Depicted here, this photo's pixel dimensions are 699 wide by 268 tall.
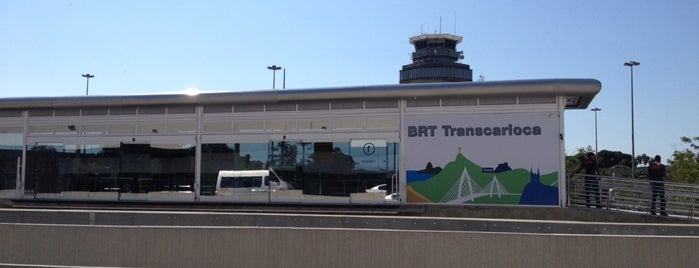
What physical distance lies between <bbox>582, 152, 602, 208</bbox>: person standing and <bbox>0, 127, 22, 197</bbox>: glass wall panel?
1594cm

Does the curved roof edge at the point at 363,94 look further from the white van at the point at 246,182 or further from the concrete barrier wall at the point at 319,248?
the concrete barrier wall at the point at 319,248

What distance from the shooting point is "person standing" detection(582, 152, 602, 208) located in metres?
16.0

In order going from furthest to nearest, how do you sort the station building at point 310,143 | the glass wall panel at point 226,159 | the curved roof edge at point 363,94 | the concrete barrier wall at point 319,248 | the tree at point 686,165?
1. the tree at point 686,165
2. the glass wall panel at point 226,159
3. the station building at point 310,143
4. the curved roof edge at point 363,94
5. the concrete barrier wall at point 319,248

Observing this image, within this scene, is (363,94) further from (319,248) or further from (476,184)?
(319,248)

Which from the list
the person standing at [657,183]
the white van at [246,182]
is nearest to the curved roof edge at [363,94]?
the white van at [246,182]

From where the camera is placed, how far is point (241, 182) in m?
18.1

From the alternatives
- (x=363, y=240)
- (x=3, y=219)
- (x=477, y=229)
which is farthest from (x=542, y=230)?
(x=3, y=219)

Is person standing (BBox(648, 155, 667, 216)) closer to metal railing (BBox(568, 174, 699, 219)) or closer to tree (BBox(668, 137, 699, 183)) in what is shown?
metal railing (BBox(568, 174, 699, 219))

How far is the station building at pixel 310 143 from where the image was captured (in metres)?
16.2

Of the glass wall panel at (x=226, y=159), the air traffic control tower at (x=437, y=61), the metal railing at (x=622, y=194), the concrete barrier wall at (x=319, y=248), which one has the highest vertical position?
the air traffic control tower at (x=437, y=61)

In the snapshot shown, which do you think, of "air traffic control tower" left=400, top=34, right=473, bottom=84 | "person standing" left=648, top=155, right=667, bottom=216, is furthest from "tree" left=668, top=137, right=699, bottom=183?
"air traffic control tower" left=400, top=34, right=473, bottom=84

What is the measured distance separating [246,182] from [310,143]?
2.12 metres

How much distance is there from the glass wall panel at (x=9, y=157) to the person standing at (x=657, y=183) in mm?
17268

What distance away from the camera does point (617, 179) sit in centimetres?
1564
